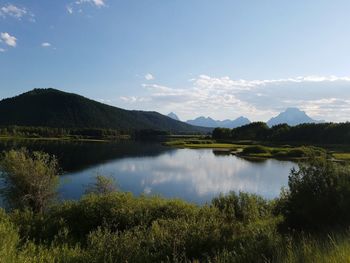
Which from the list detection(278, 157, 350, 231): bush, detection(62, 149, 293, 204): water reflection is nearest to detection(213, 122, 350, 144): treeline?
detection(62, 149, 293, 204): water reflection

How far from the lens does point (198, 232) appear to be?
14227 mm

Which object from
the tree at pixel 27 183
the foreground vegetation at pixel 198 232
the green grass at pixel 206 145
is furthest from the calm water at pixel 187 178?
the green grass at pixel 206 145

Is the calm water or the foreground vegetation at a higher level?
the foreground vegetation

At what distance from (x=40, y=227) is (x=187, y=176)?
4830 centimetres

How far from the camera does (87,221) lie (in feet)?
67.5

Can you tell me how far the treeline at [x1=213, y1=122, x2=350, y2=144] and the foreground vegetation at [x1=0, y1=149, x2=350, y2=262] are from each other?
128259 mm

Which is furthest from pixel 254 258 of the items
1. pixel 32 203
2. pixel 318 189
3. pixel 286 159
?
pixel 286 159

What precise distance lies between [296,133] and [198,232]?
506ft

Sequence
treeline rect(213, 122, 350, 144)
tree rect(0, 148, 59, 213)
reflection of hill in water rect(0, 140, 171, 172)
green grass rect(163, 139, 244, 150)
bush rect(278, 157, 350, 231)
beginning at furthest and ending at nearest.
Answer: green grass rect(163, 139, 244, 150) → treeline rect(213, 122, 350, 144) → reflection of hill in water rect(0, 140, 171, 172) → tree rect(0, 148, 59, 213) → bush rect(278, 157, 350, 231)

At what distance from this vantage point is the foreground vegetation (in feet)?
33.4

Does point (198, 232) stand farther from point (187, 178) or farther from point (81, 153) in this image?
point (81, 153)

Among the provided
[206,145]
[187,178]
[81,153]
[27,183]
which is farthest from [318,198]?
[206,145]

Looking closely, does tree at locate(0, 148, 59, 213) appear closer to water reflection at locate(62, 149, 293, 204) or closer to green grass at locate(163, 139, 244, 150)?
water reflection at locate(62, 149, 293, 204)

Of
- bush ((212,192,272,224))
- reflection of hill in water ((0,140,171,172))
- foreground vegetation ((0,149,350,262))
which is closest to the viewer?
foreground vegetation ((0,149,350,262))
